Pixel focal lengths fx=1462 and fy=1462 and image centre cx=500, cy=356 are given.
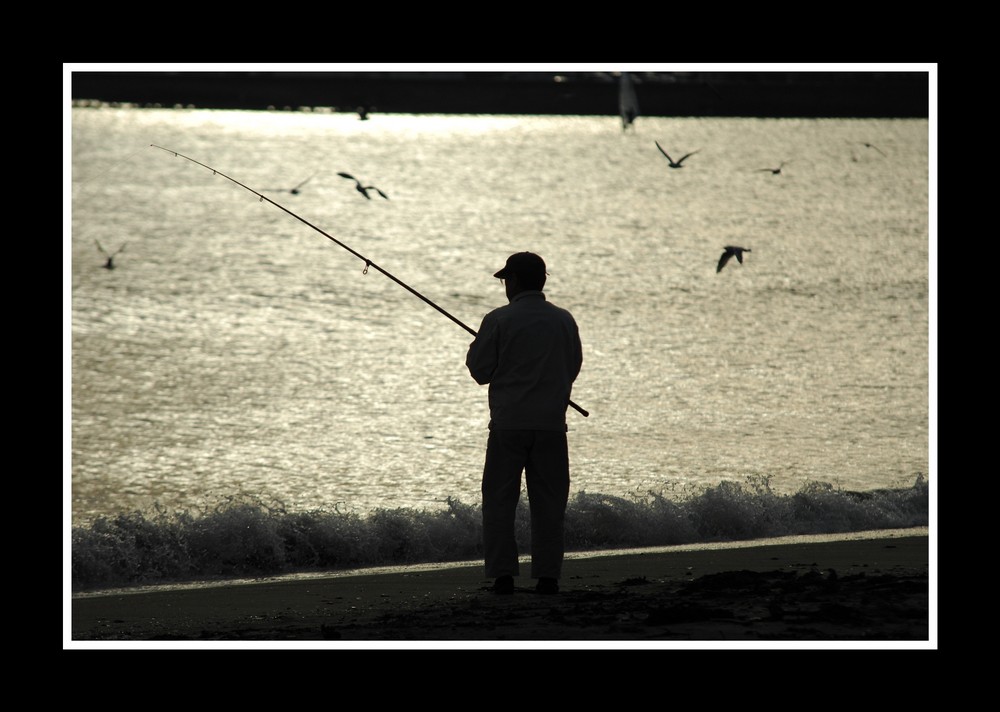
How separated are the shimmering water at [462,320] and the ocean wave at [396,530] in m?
0.77

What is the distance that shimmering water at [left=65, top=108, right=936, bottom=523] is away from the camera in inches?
456

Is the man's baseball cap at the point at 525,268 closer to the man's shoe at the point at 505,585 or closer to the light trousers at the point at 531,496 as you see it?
the light trousers at the point at 531,496

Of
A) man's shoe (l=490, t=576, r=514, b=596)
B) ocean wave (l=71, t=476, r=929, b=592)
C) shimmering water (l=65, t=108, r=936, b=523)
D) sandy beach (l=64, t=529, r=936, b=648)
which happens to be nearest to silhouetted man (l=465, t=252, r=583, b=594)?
man's shoe (l=490, t=576, r=514, b=596)

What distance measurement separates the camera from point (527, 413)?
5.96 m

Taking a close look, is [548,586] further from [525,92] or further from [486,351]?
[525,92]

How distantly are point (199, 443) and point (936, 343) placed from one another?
8.09 meters

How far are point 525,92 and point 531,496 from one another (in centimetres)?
2963

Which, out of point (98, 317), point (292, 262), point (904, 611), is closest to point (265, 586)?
point (904, 611)

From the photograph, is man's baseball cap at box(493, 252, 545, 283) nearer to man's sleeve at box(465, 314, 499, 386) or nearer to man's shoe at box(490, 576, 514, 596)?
man's sleeve at box(465, 314, 499, 386)

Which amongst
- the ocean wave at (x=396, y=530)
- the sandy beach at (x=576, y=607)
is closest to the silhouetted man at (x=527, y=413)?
the sandy beach at (x=576, y=607)

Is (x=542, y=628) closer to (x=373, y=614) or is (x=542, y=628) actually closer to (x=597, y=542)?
(x=373, y=614)

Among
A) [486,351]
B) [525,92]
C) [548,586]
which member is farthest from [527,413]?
[525,92]

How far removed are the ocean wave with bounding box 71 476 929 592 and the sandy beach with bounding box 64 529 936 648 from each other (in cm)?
59

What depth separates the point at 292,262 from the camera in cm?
2377
